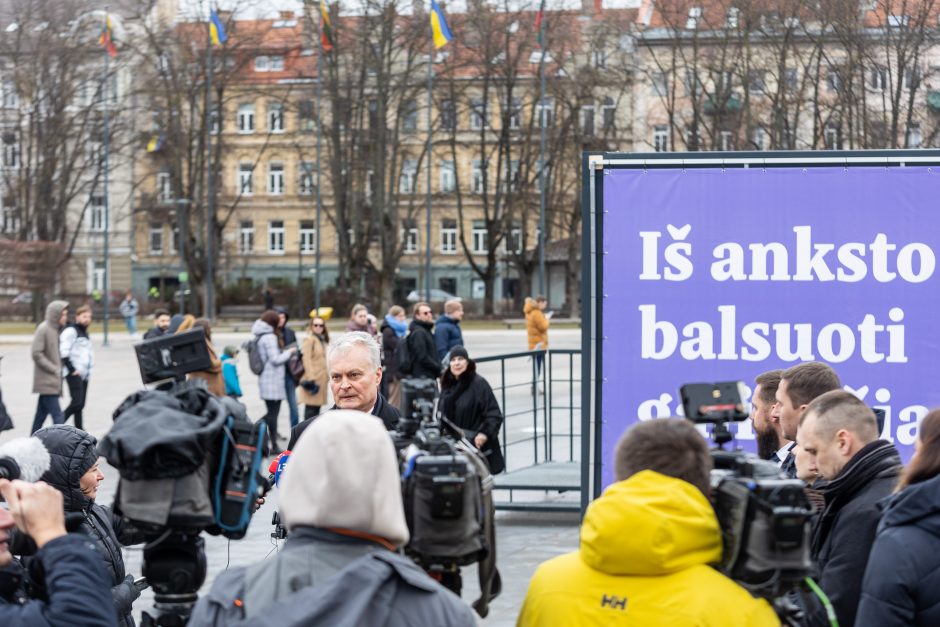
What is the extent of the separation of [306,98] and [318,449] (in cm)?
6288

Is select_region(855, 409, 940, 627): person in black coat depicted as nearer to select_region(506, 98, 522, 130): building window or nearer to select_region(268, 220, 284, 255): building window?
select_region(506, 98, 522, 130): building window

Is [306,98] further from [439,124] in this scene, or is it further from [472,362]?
[472,362]

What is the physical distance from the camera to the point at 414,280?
8906cm

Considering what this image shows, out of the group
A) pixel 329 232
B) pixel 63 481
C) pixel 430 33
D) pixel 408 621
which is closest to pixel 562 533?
pixel 63 481

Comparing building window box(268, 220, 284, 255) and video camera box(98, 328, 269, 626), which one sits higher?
building window box(268, 220, 284, 255)

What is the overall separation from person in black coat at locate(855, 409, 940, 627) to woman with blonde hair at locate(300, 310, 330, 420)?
43.5 feet

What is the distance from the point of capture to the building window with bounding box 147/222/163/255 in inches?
3566

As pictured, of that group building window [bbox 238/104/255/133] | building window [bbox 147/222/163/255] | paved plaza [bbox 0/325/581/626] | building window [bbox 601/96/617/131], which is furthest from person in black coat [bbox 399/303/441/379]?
building window [bbox 147/222/163/255]

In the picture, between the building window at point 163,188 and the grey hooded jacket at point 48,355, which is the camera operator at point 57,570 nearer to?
the grey hooded jacket at point 48,355

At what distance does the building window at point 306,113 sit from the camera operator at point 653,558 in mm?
57290

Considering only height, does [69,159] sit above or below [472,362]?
above

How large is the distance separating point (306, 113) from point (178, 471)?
5758cm

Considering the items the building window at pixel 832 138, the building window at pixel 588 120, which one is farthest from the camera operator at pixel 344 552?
the building window at pixel 588 120

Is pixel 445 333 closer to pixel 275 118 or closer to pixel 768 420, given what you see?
pixel 768 420
